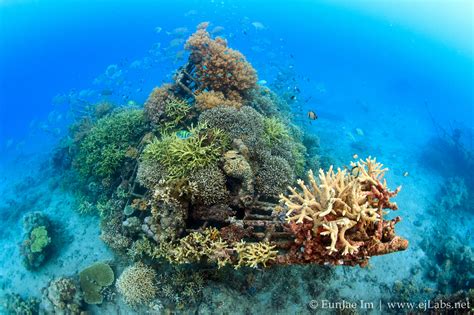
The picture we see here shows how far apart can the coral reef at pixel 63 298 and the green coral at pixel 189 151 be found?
13.0 feet

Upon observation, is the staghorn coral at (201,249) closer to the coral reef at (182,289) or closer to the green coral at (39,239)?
the coral reef at (182,289)

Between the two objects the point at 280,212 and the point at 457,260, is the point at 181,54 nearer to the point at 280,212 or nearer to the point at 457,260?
the point at 280,212

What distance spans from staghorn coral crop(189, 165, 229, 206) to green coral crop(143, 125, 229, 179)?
0.58ft

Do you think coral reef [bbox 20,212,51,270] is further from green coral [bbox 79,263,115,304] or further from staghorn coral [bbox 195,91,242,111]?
staghorn coral [bbox 195,91,242,111]

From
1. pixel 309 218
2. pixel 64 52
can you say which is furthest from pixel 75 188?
pixel 64 52

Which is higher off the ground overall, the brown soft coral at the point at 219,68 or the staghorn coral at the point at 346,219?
the brown soft coral at the point at 219,68

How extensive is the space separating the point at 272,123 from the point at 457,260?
26.8 feet

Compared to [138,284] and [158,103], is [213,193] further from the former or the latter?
[158,103]

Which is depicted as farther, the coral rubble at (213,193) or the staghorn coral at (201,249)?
the staghorn coral at (201,249)

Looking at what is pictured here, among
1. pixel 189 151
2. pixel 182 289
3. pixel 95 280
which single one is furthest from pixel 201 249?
pixel 95 280

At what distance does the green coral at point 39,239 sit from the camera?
8.47 m

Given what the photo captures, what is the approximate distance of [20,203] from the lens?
12.6 m

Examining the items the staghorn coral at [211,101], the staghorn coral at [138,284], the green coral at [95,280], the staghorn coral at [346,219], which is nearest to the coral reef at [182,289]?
the staghorn coral at [138,284]

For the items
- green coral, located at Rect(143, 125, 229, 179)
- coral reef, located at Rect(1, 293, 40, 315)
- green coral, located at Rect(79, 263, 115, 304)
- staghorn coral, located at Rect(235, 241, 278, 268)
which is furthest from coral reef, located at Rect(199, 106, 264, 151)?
coral reef, located at Rect(1, 293, 40, 315)
